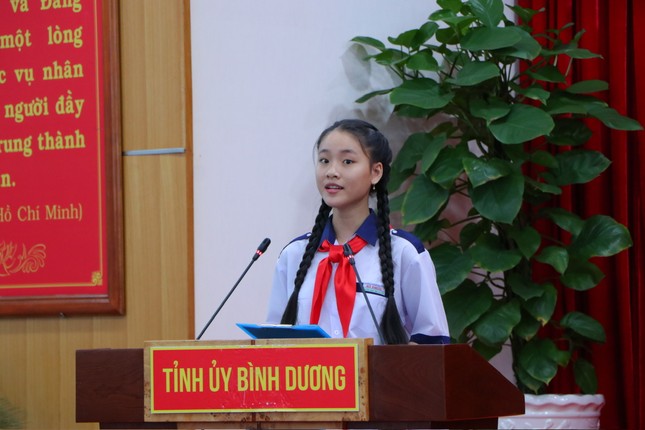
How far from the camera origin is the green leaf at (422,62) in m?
3.50

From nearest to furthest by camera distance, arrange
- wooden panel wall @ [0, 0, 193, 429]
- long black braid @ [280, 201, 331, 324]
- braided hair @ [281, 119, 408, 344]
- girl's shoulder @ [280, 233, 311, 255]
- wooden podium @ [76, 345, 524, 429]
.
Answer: wooden podium @ [76, 345, 524, 429]
braided hair @ [281, 119, 408, 344]
long black braid @ [280, 201, 331, 324]
girl's shoulder @ [280, 233, 311, 255]
wooden panel wall @ [0, 0, 193, 429]

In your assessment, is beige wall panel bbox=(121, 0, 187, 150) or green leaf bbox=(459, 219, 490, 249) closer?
green leaf bbox=(459, 219, 490, 249)

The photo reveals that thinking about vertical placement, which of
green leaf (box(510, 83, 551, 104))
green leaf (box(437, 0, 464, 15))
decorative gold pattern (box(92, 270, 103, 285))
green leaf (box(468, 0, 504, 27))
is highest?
green leaf (box(437, 0, 464, 15))

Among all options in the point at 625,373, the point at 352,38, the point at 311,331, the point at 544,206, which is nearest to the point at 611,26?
the point at 544,206

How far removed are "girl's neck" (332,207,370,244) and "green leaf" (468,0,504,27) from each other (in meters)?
1.38

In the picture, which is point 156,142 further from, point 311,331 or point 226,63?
point 311,331

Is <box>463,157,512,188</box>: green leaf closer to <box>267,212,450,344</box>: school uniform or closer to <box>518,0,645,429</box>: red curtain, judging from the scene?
<box>518,0,645,429</box>: red curtain

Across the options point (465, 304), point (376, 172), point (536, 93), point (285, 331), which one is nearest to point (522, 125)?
point (536, 93)

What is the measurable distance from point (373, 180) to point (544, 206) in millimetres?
1610

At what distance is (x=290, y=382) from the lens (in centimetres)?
169

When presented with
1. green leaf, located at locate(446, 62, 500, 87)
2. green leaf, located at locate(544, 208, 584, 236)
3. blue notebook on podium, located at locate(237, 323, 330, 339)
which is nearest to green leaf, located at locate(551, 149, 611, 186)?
green leaf, located at locate(544, 208, 584, 236)

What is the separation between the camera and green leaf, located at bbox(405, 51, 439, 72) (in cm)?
350

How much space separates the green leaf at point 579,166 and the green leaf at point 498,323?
0.51 m

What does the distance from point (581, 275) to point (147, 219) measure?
1740mm
